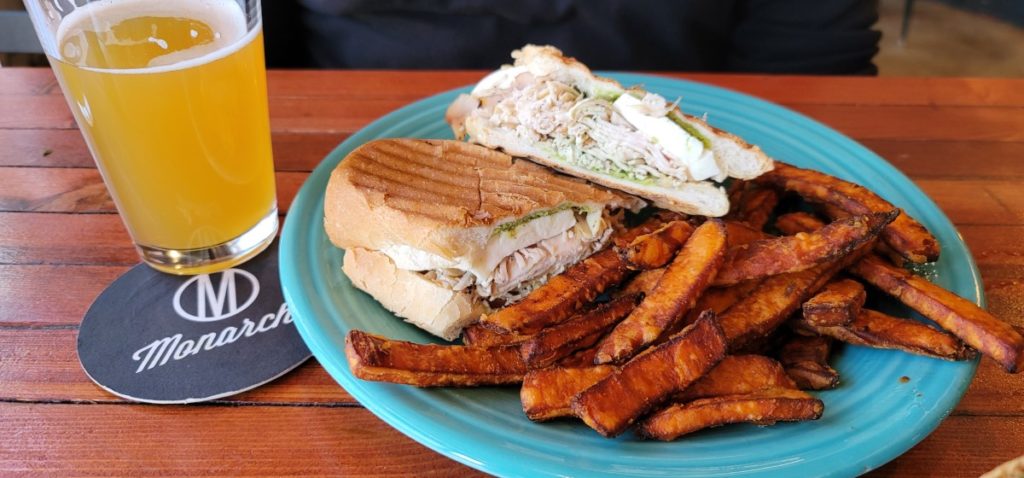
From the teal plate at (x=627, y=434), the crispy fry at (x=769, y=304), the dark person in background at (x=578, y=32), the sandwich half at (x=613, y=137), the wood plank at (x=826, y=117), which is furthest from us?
the dark person in background at (x=578, y=32)

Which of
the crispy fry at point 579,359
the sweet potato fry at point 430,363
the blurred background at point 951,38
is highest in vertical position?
the sweet potato fry at point 430,363

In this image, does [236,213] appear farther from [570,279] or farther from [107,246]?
[570,279]

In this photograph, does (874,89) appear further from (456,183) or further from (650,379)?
(650,379)

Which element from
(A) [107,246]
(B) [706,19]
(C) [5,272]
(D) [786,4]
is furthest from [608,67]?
(C) [5,272]

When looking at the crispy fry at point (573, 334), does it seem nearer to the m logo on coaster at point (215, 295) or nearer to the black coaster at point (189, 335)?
the black coaster at point (189, 335)

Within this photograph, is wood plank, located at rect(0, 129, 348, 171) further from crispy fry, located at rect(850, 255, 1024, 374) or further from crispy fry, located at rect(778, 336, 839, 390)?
crispy fry, located at rect(850, 255, 1024, 374)

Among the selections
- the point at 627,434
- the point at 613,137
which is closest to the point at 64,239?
the point at 613,137

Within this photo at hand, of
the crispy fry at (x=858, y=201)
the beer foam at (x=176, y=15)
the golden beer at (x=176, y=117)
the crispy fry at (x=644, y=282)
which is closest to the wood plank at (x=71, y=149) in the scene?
the golden beer at (x=176, y=117)

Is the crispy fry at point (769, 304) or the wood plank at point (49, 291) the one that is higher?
the crispy fry at point (769, 304)
